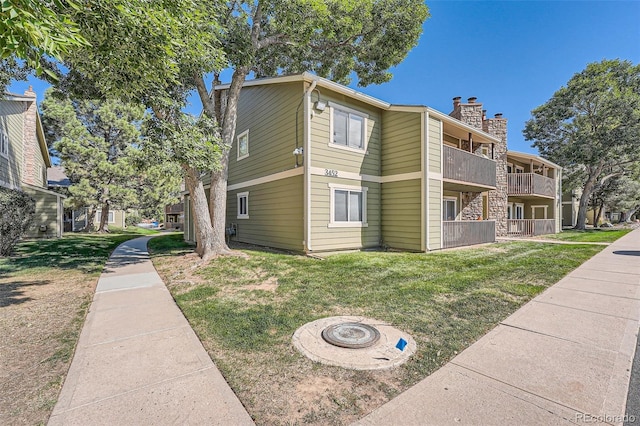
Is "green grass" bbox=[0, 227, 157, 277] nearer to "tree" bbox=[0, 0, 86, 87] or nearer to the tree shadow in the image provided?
"tree" bbox=[0, 0, 86, 87]

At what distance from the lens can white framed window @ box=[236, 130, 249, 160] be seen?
45.1ft

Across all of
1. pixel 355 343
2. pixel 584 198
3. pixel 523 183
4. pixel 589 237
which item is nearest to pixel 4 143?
pixel 355 343

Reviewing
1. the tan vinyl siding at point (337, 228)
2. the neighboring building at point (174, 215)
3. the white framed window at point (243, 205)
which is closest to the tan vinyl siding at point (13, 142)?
the white framed window at point (243, 205)

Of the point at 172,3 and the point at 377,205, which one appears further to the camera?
the point at 377,205

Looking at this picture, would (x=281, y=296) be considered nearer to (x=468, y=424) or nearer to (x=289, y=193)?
(x=468, y=424)

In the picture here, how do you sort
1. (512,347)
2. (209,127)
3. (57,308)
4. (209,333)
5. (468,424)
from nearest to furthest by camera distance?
(468,424)
(512,347)
(209,333)
(57,308)
(209,127)

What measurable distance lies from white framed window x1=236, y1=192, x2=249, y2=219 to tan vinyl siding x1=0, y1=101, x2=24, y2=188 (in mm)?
10724

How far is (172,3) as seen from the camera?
5.03 m

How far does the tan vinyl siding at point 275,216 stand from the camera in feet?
33.5

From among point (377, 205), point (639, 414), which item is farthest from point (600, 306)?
point (377, 205)

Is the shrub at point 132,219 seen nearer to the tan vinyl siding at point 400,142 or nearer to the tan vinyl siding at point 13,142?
the tan vinyl siding at point 13,142

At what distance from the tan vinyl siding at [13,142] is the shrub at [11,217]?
499cm

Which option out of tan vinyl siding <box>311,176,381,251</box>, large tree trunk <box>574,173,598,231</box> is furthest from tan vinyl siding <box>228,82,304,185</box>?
large tree trunk <box>574,173,598,231</box>

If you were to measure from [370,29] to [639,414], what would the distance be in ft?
42.2
